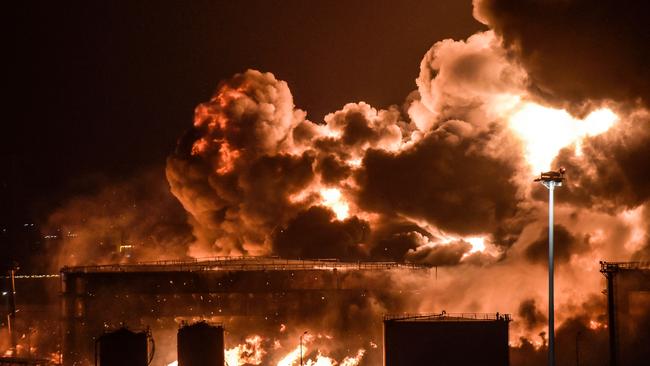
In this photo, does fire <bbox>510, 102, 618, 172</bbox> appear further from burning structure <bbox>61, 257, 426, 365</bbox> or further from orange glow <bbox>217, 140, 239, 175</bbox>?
orange glow <bbox>217, 140, 239, 175</bbox>

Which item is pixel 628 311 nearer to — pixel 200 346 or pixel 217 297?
pixel 200 346

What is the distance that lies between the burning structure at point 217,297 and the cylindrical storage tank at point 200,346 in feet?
37.9

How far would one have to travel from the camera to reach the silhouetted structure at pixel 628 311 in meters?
56.7

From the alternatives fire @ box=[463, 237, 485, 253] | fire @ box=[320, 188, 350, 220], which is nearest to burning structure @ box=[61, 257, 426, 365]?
fire @ box=[463, 237, 485, 253]

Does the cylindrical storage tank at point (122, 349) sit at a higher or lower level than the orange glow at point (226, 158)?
lower

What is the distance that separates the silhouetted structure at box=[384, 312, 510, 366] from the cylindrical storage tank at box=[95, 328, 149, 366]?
15.3 metres

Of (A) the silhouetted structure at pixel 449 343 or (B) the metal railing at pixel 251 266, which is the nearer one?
(A) the silhouetted structure at pixel 449 343

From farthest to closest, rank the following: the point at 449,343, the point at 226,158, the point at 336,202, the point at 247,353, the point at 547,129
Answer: the point at 226,158, the point at 336,202, the point at 547,129, the point at 247,353, the point at 449,343

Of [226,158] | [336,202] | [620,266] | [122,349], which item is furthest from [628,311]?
[226,158]

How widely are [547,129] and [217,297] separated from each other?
2823cm

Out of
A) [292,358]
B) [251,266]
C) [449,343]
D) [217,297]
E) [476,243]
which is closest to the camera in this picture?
[449,343]

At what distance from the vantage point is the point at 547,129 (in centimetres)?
6625

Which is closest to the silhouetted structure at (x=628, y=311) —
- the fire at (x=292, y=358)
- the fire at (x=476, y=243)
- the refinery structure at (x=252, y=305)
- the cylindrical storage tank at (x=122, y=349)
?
the refinery structure at (x=252, y=305)

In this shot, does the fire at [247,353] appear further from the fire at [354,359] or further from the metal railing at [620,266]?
the metal railing at [620,266]
